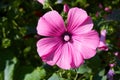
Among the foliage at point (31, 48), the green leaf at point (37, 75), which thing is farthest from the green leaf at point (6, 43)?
the green leaf at point (37, 75)

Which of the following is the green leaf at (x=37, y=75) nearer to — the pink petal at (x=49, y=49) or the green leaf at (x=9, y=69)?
the green leaf at (x=9, y=69)

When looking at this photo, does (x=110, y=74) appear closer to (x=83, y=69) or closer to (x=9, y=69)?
(x=83, y=69)

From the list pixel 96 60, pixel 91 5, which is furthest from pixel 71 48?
pixel 91 5

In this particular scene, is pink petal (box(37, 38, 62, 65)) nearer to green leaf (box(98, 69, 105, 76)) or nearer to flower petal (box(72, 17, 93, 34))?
flower petal (box(72, 17, 93, 34))

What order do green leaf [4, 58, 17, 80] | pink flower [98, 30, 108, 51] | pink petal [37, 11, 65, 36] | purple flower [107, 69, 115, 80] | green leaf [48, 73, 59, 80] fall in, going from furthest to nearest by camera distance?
1. green leaf [4, 58, 17, 80]
2. purple flower [107, 69, 115, 80]
3. green leaf [48, 73, 59, 80]
4. pink flower [98, 30, 108, 51]
5. pink petal [37, 11, 65, 36]

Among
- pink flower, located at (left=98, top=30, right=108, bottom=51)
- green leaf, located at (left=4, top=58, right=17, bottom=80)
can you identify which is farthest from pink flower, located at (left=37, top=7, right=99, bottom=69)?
green leaf, located at (left=4, top=58, right=17, bottom=80)

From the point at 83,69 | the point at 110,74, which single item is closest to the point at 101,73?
the point at 110,74
